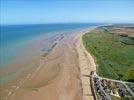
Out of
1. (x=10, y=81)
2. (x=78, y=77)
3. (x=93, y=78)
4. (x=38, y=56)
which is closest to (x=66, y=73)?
(x=78, y=77)

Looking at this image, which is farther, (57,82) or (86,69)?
(86,69)

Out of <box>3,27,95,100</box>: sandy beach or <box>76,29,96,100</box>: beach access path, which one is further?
<box>3,27,95,100</box>: sandy beach

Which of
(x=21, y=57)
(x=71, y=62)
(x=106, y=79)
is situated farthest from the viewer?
(x=21, y=57)

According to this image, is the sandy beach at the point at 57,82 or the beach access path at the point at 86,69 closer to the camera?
the beach access path at the point at 86,69

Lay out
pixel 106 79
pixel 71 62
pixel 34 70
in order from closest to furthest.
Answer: pixel 106 79 → pixel 34 70 → pixel 71 62

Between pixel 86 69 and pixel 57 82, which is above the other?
pixel 86 69

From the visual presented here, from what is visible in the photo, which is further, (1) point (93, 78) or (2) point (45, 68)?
(2) point (45, 68)

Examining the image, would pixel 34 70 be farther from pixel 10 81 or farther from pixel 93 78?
pixel 93 78

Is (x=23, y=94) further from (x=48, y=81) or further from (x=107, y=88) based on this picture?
(x=107, y=88)
